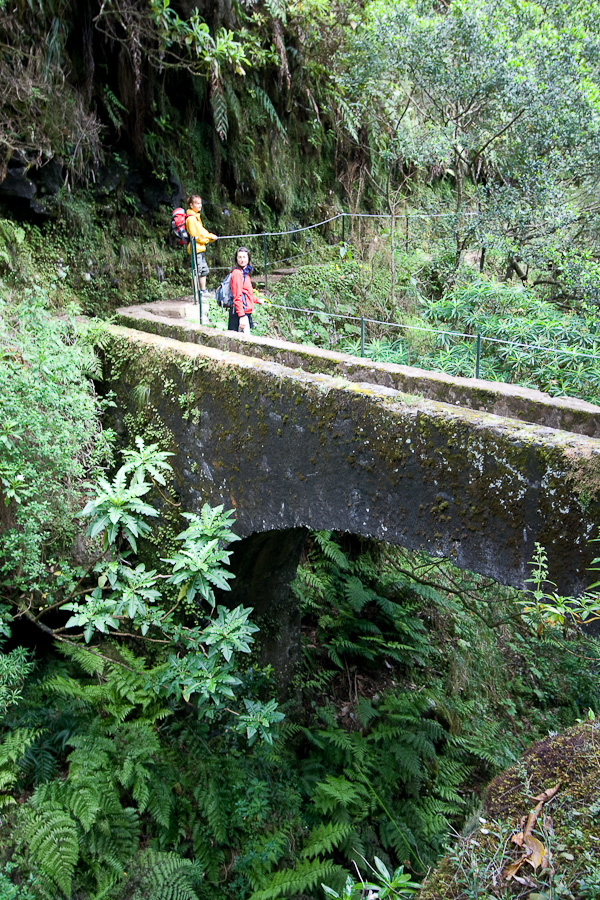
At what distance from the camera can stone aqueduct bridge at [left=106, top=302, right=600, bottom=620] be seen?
3361mm

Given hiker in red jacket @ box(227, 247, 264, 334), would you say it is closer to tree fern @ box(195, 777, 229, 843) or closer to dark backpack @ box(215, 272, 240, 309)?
dark backpack @ box(215, 272, 240, 309)

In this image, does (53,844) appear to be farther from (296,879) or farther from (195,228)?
(195,228)

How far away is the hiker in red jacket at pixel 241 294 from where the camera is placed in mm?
7035

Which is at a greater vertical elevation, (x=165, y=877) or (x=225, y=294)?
(x=225, y=294)

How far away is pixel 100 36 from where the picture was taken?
7531mm

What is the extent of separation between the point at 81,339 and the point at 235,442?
2.28 metres

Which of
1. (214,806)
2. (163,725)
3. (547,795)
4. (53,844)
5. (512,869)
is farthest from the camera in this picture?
(163,725)

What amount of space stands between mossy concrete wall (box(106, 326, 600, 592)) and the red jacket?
5.50 ft

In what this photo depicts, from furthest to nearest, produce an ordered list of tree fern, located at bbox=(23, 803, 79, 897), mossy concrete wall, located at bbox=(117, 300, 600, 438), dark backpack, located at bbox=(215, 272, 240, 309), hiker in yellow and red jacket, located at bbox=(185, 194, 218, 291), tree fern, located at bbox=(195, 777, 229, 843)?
hiker in yellow and red jacket, located at bbox=(185, 194, 218, 291), dark backpack, located at bbox=(215, 272, 240, 309), tree fern, located at bbox=(195, 777, 229, 843), tree fern, located at bbox=(23, 803, 79, 897), mossy concrete wall, located at bbox=(117, 300, 600, 438)

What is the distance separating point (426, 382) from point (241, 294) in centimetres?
Result: 309

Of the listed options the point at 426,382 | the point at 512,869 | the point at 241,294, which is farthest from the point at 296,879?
the point at 241,294

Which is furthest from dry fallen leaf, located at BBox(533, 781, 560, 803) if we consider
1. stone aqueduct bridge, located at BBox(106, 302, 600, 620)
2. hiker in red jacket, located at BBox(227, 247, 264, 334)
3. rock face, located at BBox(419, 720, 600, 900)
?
hiker in red jacket, located at BBox(227, 247, 264, 334)

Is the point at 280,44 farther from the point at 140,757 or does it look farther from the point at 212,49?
the point at 140,757

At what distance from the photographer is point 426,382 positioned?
190 inches
